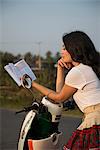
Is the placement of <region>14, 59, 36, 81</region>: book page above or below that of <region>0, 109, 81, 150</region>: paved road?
above

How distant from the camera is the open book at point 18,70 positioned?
2.84 m

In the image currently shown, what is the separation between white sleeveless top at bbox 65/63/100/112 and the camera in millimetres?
2764

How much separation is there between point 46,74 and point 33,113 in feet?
31.6

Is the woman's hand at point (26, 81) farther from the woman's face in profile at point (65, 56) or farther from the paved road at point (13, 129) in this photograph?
the paved road at point (13, 129)

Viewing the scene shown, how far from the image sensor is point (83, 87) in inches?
109

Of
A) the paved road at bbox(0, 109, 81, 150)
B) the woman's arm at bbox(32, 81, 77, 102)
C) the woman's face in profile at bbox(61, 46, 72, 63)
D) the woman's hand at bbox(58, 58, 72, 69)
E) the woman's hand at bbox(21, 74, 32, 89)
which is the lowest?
the paved road at bbox(0, 109, 81, 150)

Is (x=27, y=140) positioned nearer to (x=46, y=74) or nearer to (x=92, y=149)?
(x=92, y=149)

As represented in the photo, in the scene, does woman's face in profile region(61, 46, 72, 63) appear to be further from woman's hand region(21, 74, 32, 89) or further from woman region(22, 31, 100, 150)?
woman's hand region(21, 74, 32, 89)

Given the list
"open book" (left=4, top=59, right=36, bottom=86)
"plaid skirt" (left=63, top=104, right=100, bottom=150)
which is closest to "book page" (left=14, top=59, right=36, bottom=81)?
"open book" (left=4, top=59, right=36, bottom=86)

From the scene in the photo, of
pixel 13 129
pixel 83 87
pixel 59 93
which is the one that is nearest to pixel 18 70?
pixel 59 93

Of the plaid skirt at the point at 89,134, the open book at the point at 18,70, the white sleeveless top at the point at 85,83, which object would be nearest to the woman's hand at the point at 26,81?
the open book at the point at 18,70

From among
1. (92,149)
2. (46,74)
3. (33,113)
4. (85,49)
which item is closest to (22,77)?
(33,113)

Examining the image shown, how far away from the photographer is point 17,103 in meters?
13.0

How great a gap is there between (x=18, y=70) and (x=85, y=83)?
18.1 inches
